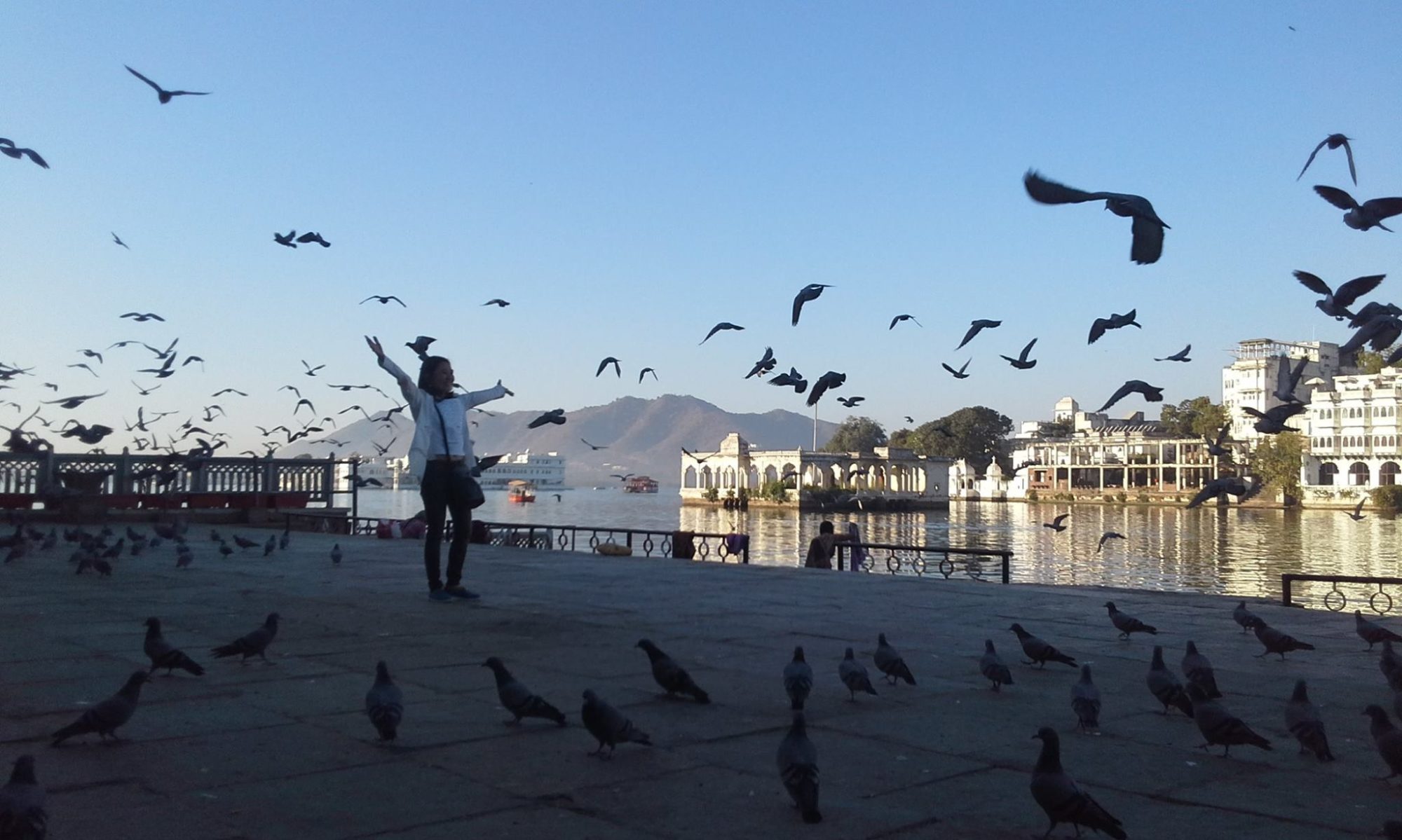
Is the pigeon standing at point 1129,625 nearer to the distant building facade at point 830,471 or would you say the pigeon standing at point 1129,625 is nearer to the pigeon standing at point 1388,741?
the pigeon standing at point 1388,741

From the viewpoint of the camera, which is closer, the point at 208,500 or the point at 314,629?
the point at 314,629

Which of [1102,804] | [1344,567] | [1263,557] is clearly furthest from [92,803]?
[1263,557]

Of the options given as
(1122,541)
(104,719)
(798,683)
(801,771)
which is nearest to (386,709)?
(104,719)

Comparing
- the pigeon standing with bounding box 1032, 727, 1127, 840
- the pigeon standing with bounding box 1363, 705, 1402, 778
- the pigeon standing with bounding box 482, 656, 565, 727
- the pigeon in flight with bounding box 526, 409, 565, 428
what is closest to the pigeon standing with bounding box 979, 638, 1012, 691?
the pigeon standing with bounding box 1363, 705, 1402, 778

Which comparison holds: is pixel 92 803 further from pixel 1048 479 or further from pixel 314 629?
pixel 1048 479

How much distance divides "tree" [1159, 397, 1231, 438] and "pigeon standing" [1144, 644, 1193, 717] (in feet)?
370

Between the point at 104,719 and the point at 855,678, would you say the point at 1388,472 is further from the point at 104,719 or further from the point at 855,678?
the point at 104,719

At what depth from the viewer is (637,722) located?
454 centimetres

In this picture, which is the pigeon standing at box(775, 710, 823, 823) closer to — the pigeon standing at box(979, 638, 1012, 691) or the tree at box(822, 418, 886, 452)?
the pigeon standing at box(979, 638, 1012, 691)

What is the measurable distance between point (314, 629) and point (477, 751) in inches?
139

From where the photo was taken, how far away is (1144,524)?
264 ft

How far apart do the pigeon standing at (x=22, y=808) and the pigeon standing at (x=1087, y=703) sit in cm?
364

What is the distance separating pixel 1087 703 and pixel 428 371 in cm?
574

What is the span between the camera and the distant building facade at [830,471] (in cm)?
12469
